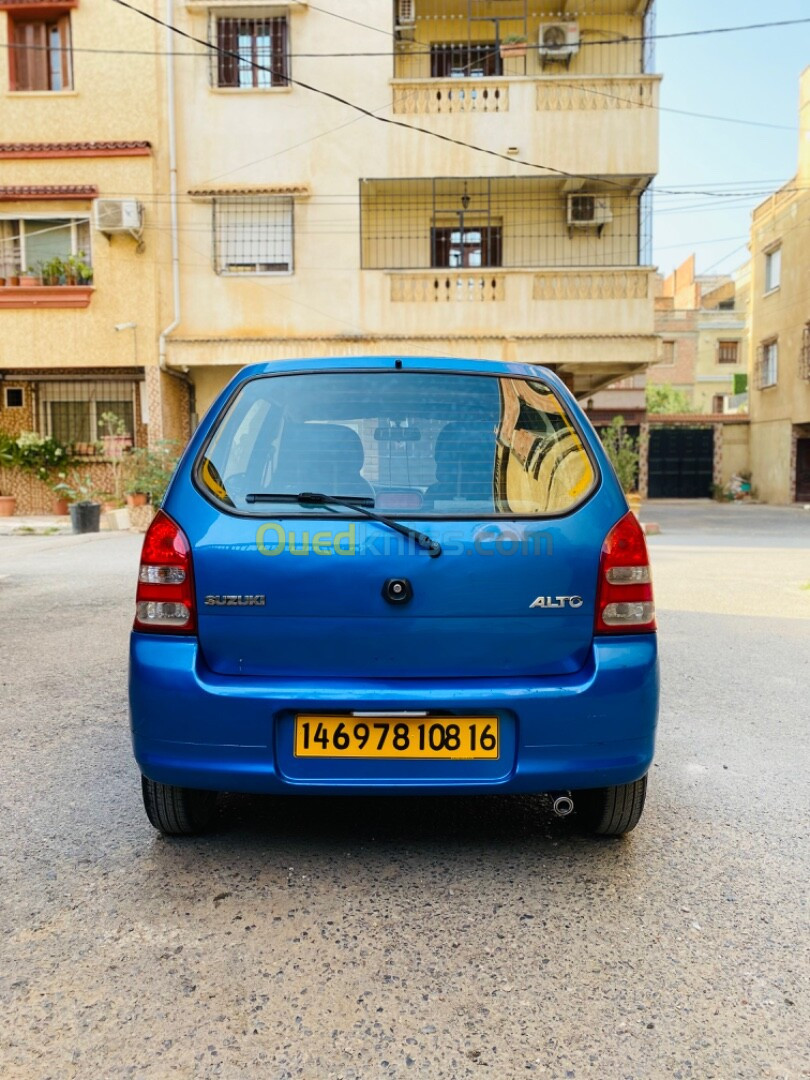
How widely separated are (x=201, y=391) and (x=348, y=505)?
1563 centimetres

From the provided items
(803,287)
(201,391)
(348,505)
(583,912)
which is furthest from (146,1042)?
(803,287)

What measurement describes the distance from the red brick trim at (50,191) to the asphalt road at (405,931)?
14200mm

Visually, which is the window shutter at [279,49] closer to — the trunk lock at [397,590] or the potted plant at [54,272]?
the potted plant at [54,272]

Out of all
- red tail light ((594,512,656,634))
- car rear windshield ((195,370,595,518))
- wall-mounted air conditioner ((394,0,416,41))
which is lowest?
red tail light ((594,512,656,634))

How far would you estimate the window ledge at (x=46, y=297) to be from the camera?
1581 centimetres

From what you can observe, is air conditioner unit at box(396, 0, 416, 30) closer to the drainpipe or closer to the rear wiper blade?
the drainpipe

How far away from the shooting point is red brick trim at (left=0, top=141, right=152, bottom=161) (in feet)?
51.2

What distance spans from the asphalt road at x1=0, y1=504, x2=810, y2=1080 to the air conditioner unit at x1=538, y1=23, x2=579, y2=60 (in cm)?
1553

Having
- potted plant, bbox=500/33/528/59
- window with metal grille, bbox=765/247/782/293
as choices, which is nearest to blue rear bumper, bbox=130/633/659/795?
potted plant, bbox=500/33/528/59

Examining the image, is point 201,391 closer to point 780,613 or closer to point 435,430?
point 780,613

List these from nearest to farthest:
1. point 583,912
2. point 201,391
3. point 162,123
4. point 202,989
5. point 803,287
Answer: point 202,989
point 583,912
point 162,123
point 201,391
point 803,287

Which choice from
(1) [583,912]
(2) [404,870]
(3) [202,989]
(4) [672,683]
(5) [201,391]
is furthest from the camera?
(5) [201,391]

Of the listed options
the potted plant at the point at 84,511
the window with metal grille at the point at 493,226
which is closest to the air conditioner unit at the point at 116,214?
the window with metal grille at the point at 493,226

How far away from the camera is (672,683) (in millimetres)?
5074
